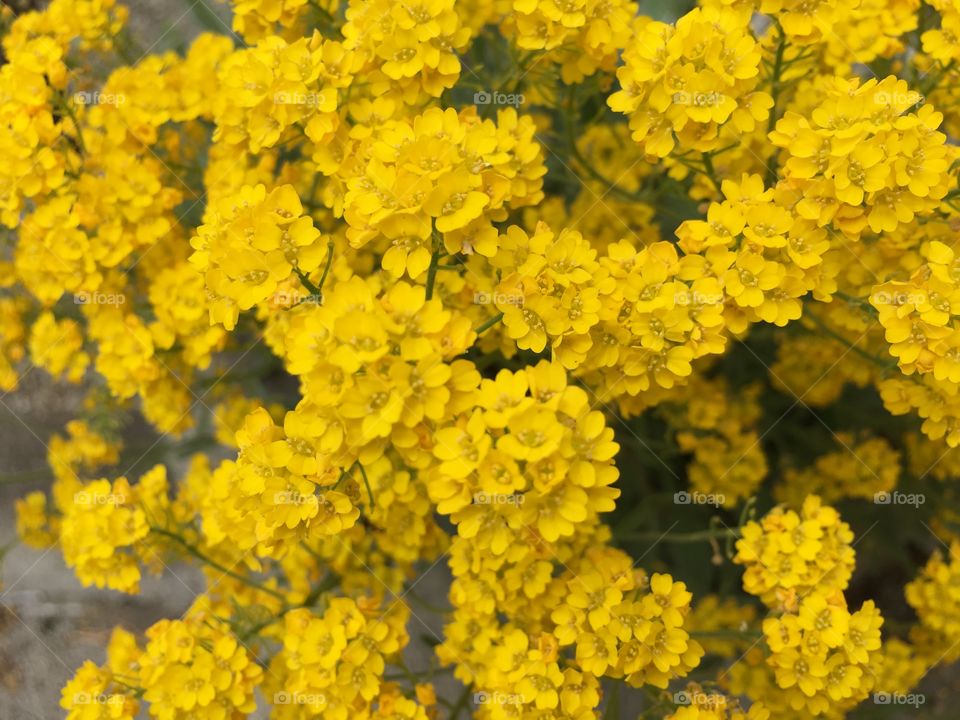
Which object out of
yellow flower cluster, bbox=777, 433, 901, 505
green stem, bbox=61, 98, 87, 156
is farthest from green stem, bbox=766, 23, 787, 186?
green stem, bbox=61, 98, 87, 156

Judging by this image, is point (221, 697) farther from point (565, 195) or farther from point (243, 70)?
point (565, 195)

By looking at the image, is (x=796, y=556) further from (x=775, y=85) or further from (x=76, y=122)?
(x=76, y=122)

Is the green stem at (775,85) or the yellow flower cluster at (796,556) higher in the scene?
the green stem at (775,85)

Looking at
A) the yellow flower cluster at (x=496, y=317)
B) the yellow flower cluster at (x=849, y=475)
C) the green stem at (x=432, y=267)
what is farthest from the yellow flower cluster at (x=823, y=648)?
the green stem at (x=432, y=267)

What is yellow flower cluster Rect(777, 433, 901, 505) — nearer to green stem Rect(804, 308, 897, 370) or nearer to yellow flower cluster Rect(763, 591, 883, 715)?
green stem Rect(804, 308, 897, 370)

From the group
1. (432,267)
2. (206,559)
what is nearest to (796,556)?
(432,267)

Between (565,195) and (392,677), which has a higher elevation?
(565,195)

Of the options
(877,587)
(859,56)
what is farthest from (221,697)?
(877,587)

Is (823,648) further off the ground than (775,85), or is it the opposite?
(775,85)

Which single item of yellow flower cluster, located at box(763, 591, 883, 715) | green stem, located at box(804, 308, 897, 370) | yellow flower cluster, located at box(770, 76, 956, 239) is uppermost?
yellow flower cluster, located at box(770, 76, 956, 239)

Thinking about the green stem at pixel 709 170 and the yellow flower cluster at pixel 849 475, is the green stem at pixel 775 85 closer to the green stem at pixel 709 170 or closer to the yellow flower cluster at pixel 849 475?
the green stem at pixel 709 170

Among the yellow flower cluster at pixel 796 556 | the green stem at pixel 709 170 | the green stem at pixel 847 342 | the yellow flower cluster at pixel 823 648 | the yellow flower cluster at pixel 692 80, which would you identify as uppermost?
the yellow flower cluster at pixel 692 80
